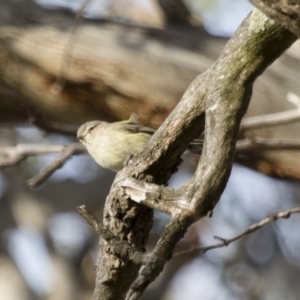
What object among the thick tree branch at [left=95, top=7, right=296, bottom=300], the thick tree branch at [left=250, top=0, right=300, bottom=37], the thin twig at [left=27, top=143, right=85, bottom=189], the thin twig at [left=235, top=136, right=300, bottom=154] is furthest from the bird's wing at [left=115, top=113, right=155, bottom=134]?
the thick tree branch at [left=250, top=0, right=300, bottom=37]

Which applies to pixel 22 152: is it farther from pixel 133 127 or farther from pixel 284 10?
pixel 284 10

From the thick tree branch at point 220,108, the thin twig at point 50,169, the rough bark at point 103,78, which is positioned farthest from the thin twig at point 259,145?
the thick tree branch at point 220,108

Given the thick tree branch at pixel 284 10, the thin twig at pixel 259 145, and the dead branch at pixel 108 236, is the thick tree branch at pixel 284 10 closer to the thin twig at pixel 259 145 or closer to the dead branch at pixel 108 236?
the dead branch at pixel 108 236

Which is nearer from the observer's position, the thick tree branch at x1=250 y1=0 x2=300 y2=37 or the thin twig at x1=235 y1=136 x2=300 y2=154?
the thick tree branch at x1=250 y1=0 x2=300 y2=37

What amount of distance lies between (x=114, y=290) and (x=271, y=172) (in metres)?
1.29

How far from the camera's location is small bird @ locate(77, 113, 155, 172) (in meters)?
2.08

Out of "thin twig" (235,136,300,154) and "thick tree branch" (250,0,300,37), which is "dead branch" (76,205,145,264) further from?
"thin twig" (235,136,300,154)

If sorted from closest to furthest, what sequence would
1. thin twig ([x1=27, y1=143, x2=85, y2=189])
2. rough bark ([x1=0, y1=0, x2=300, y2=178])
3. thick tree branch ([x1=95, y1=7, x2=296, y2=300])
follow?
thick tree branch ([x1=95, y1=7, x2=296, y2=300]), thin twig ([x1=27, y1=143, x2=85, y2=189]), rough bark ([x1=0, y1=0, x2=300, y2=178])

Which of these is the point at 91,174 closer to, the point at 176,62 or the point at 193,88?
the point at 176,62

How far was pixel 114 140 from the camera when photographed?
214 cm

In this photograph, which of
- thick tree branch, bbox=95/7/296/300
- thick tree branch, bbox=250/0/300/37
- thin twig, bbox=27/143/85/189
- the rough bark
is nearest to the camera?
thick tree branch, bbox=250/0/300/37

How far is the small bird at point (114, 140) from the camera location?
2.08 m

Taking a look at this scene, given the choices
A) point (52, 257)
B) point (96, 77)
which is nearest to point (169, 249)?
point (96, 77)

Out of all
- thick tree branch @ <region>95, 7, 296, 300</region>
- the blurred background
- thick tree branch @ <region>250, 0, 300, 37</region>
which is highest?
thick tree branch @ <region>250, 0, 300, 37</region>
